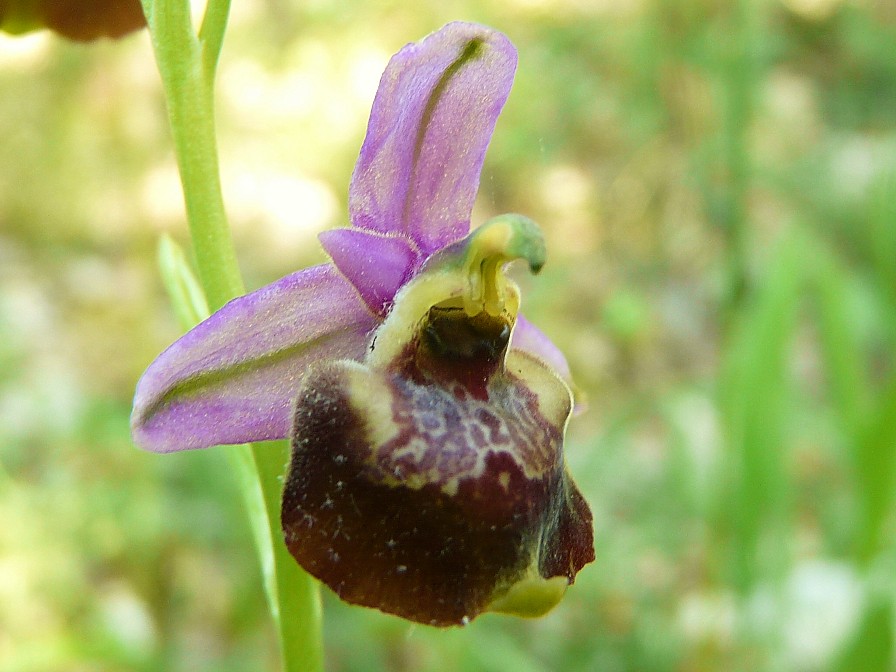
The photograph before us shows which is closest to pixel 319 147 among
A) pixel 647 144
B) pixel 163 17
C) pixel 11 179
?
pixel 11 179

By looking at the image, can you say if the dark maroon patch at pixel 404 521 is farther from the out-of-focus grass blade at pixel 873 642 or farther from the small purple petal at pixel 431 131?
the out-of-focus grass blade at pixel 873 642

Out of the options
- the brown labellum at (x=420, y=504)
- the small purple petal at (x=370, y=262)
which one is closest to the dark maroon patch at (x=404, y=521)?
the brown labellum at (x=420, y=504)

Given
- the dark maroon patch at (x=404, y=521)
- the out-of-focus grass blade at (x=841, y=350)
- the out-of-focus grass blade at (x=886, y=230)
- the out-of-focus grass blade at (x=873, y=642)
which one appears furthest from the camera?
the out-of-focus grass blade at (x=886, y=230)

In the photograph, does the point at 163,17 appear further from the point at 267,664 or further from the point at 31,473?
the point at 31,473

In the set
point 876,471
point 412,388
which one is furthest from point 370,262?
point 876,471

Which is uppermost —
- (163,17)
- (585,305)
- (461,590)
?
(163,17)
